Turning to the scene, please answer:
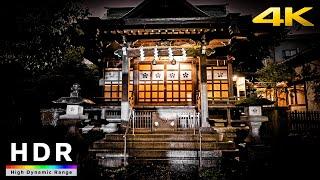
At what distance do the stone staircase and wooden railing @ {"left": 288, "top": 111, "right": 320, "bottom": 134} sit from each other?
6.37 m

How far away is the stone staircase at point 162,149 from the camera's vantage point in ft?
37.9

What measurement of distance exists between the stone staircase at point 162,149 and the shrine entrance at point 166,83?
6.51 m

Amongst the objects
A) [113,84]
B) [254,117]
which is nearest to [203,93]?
[254,117]

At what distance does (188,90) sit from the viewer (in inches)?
770

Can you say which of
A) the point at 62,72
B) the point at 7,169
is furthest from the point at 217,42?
the point at 7,169

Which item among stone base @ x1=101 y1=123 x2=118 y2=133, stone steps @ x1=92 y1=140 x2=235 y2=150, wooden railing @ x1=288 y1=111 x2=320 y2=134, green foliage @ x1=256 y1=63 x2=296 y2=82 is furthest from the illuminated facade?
wooden railing @ x1=288 y1=111 x2=320 y2=134

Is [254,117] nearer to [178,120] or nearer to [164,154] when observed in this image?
[164,154]

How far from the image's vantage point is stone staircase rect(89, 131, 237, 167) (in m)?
11.6

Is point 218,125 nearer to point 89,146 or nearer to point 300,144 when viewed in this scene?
point 300,144

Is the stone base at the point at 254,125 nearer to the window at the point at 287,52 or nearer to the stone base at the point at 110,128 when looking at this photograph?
the stone base at the point at 110,128

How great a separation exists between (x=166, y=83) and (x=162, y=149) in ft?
27.3

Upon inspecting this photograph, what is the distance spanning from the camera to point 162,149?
1212 centimetres

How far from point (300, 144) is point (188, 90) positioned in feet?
27.9

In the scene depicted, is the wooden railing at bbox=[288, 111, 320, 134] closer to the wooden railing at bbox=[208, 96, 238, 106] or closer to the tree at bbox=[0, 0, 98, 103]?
the wooden railing at bbox=[208, 96, 238, 106]
